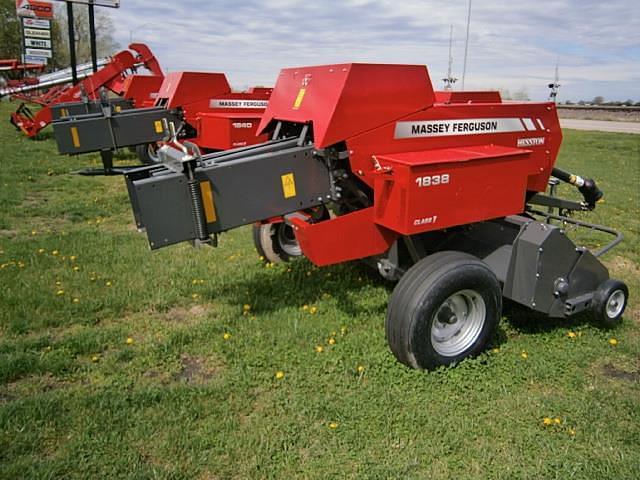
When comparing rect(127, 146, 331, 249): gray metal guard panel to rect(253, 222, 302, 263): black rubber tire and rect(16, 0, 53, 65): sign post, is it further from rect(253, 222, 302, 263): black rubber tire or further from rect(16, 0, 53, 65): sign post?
rect(16, 0, 53, 65): sign post

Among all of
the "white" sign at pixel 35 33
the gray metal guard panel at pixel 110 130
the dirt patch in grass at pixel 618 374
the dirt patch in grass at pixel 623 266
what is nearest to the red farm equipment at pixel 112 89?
the gray metal guard panel at pixel 110 130

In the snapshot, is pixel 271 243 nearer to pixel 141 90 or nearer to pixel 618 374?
pixel 618 374

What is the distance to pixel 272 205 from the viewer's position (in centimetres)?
333

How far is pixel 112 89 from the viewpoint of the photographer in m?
13.4

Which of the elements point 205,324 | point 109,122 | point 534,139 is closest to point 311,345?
point 205,324

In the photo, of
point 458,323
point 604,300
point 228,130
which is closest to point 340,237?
point 458,323

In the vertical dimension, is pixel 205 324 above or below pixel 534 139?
below

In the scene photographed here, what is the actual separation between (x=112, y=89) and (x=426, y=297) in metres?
12.5

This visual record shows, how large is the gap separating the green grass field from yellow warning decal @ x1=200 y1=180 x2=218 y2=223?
3.23 ft

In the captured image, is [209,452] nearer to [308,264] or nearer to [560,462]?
[560,462]

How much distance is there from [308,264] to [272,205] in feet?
6.08

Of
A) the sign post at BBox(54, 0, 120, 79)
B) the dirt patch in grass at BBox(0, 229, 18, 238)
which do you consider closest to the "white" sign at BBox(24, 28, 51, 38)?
the sign post at BBox(54, 0, 120, 79)

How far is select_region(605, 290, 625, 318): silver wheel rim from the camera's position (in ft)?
12.8

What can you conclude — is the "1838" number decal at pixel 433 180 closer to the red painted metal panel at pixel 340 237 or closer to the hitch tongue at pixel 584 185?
the red painted metal panel at pixel 340 237
